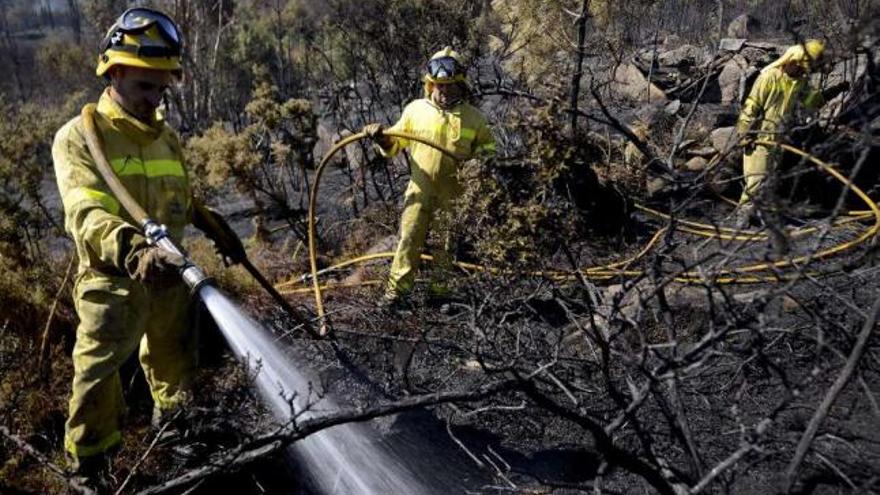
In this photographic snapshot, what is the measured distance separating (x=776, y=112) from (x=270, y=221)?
20.2ft

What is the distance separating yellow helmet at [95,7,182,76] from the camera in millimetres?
3002

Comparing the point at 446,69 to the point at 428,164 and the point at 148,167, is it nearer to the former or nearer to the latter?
the point at 428,164

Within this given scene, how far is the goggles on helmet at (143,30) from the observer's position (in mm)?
3006

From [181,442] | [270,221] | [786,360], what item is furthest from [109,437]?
[270,221]

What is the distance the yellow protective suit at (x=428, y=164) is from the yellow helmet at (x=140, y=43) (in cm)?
214

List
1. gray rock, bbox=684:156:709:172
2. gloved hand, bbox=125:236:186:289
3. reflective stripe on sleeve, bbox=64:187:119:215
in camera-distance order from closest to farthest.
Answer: gloved hand, bbox=125:236:186:289, reflective stripe on sleeve, bbox=64:187:119:215, gray rock, bbox=684:156:709:172

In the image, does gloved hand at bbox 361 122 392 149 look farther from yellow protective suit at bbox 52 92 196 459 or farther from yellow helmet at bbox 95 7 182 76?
yellow helmet at bbox 95 7 182 76

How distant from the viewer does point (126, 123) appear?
10.0 feet

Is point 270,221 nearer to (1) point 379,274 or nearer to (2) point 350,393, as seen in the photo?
(1) point 379,274

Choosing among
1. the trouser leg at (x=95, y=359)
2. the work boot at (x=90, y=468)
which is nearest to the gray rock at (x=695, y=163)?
the trouser leg at (x=95, y=359)

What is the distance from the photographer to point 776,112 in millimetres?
6258

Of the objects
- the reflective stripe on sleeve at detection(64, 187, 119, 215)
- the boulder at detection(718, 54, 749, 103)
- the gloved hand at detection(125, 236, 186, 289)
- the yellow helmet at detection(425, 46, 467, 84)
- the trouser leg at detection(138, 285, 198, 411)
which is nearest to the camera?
the gloved hand at detection(125, 236, 186, 289)

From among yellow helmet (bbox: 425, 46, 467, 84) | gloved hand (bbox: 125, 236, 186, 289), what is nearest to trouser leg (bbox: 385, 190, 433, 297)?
yellow helmet (bbox: 425, 46, 467, 84)

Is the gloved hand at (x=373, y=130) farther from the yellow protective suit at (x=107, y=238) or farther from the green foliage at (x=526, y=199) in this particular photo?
the yellow protective suit at (x=107, y=238)
